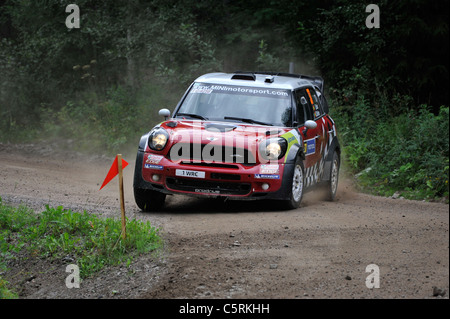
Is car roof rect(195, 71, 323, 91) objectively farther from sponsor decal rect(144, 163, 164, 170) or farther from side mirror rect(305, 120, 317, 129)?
sponsor decal rect(144, 163, 164, 170)

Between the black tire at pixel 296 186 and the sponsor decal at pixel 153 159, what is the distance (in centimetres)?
→ 179

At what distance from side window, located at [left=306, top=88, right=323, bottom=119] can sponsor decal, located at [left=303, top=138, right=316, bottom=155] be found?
2.44 ft

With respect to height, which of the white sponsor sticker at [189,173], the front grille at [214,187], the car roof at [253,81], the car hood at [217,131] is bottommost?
the front grille at [214,187]

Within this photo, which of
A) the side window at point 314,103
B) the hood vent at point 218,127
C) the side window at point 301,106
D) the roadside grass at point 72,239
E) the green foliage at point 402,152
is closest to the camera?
the roadside grass at point 72,239

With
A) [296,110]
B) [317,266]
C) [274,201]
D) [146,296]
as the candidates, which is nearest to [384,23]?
[296,110]

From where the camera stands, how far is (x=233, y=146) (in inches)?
362

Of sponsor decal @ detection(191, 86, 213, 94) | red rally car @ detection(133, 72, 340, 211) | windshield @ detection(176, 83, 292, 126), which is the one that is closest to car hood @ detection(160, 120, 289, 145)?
red rally car @ detection(133, 72, 340, 211)

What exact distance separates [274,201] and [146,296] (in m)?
3.64

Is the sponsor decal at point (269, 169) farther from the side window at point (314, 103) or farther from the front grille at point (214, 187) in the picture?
the side window at point (314, 103)

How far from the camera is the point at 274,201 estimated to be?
31.2ft

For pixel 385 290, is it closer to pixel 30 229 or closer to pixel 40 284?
pixel 40 284

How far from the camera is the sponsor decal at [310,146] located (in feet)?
33.5

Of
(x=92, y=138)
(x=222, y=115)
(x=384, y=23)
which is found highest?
(x=384, y=23)

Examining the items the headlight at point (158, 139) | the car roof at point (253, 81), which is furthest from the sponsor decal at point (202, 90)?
the headlight at point (158, 139)
